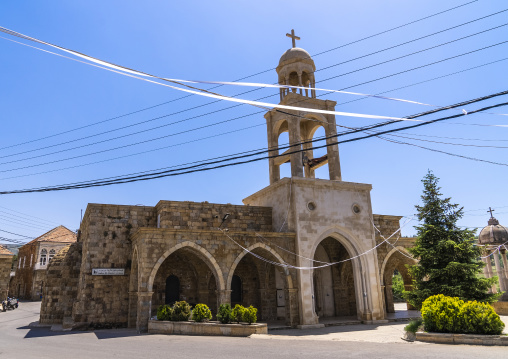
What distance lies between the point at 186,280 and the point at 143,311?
4695mm

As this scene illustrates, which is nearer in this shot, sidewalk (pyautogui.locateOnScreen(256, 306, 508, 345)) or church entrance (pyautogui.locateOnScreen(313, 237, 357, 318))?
sidewalk (pyautogui.locateOnScreen(256, 306, 508, 345))

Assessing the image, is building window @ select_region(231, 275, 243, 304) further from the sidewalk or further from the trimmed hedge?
the trimmed hedge

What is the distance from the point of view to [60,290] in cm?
2006

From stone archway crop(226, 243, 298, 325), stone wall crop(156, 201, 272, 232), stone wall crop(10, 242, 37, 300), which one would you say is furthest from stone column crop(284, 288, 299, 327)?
stone wall crop(10, 242, 37, 300)

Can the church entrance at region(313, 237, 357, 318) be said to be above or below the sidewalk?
above

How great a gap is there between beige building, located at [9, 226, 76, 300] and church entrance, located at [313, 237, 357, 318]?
97.8ft

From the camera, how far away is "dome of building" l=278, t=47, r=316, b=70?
20922 mm

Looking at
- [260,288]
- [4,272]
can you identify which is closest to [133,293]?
[260,288]

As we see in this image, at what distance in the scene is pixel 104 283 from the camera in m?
18.1

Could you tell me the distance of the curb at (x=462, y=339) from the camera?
31.7 feet

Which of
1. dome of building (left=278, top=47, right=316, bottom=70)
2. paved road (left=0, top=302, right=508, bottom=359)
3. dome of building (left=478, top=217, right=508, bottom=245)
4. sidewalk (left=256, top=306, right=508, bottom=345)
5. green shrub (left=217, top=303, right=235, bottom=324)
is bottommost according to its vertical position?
sidewalk (left=256, top=306, right=508, bottom=345)

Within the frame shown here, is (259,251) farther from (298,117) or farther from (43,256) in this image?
(43,256)

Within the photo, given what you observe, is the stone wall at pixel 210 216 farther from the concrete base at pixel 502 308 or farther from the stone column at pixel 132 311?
the concrete base at pixel 502 308

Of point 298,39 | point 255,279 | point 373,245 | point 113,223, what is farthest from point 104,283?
point 298,39
